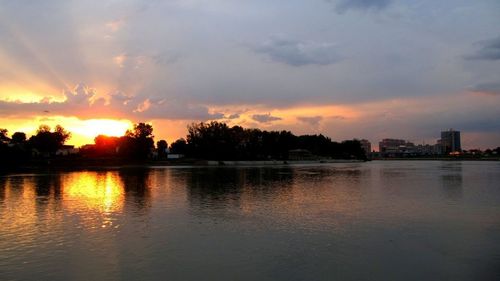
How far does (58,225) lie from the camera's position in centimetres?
2059

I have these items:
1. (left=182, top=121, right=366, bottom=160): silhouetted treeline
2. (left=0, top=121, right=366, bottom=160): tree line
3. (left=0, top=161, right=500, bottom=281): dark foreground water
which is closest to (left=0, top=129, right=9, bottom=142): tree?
(left=0, top=121, right=366, bottom=160): tree line

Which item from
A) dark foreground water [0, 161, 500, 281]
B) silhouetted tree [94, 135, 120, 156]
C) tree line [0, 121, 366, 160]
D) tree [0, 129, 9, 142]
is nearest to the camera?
dark foreground water [0, 161, 500, 281]

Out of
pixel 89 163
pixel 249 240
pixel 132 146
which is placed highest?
pixel 132 146

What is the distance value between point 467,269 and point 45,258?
14.2 metres

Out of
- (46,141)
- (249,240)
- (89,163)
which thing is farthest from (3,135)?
(249,240)

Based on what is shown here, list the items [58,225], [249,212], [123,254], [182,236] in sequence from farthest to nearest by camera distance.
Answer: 1. [249,212]
2. [58,225]
3. [182,236]
4. [123,254]

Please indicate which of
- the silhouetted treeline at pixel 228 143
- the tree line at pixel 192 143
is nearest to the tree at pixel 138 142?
the tree line at pixel 192 143

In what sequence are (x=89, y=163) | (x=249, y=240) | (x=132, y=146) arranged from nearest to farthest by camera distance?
(x=249, y=240)
(x=89, y=163)
(x=132, y=146)

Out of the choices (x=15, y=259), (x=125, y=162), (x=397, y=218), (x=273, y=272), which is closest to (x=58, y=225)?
(x=15, y=259)

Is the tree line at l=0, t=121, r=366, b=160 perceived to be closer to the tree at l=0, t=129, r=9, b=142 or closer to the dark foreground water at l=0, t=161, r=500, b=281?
the tree at l=0, t=129, r=9, b=142

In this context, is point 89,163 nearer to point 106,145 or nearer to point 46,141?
point 46,141

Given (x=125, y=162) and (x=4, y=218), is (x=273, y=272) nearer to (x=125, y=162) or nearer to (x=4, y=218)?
(x=4, y=218)

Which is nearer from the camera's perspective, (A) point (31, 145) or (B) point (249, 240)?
(B) point (249, 240)

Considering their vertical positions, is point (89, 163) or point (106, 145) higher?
point (106, 145)
